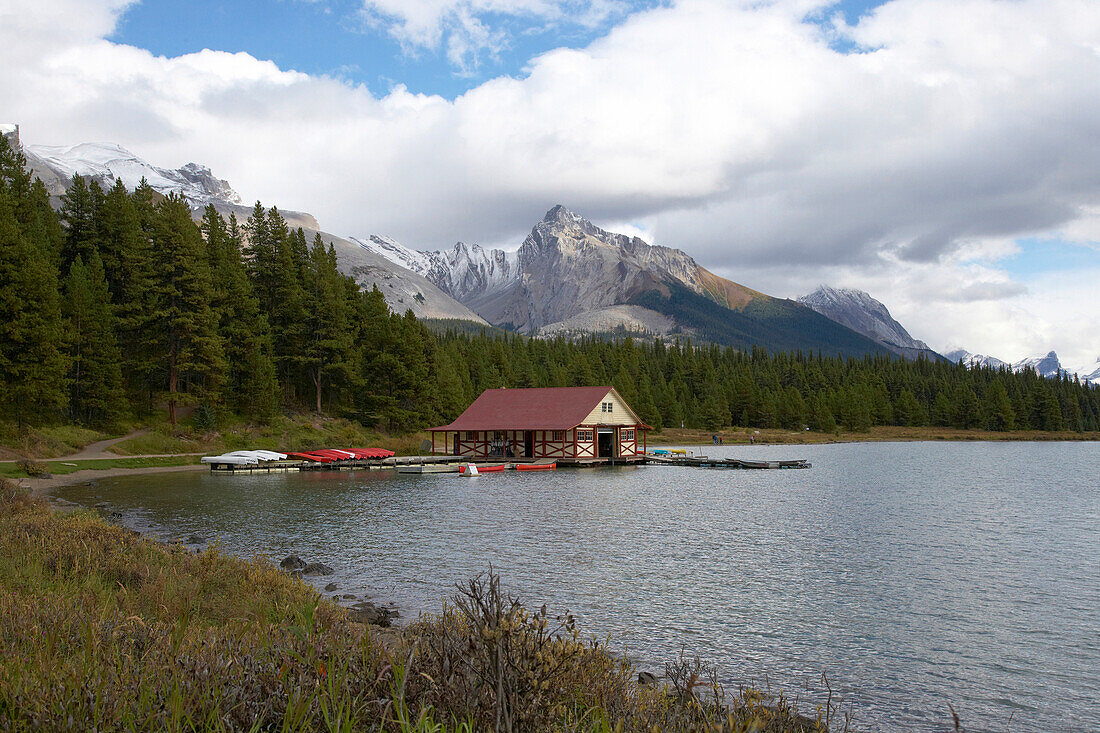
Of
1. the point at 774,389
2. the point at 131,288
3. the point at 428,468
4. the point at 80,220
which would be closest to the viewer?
the point at 428,468

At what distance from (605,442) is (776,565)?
5081 centimetres

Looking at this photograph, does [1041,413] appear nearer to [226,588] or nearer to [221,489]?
[221,489]

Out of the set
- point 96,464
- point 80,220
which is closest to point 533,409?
point 96,464

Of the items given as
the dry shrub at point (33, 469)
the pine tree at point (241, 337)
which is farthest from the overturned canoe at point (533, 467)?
the dry shrub at point (33, 469)

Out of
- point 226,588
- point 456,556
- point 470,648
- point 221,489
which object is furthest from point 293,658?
point 221,489

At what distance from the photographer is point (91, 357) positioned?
54688 millimetres

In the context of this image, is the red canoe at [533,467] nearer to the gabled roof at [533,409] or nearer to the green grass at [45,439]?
the gabled roof at [533,409]

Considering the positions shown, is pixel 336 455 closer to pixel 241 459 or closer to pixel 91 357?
pixel 241 459

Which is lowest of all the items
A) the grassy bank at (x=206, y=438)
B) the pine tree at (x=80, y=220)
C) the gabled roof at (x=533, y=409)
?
the grassy bank at (x=206, y=438)

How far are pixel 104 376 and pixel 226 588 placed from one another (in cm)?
4948

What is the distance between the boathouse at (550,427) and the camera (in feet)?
214

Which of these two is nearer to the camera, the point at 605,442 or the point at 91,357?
the point at 91,357

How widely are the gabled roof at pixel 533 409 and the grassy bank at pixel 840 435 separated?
1593 inches

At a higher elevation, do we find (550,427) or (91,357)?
(91,357)
